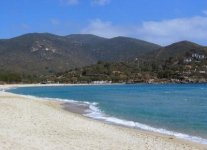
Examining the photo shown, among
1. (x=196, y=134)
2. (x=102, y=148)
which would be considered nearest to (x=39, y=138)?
(x=102, y=148)

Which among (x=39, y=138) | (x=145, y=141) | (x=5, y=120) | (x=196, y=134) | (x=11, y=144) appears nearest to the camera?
(x=11, y=144)

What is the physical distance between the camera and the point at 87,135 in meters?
20.2

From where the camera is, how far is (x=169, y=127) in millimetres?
28906

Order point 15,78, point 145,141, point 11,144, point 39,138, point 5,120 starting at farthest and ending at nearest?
point 15,78
point 5,120
point 145,141
point 39,138
point 11,144

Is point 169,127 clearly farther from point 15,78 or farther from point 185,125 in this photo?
point 15,78

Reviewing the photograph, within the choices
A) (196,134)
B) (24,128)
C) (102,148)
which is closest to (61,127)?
(24,128)

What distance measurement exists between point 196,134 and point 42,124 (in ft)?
30.2

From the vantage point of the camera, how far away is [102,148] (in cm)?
1648

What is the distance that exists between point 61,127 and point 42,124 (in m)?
1.04

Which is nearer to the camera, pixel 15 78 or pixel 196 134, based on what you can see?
pixel 196 134

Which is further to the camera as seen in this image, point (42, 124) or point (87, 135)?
point (42, 124)

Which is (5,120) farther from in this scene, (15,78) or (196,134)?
(15,78)

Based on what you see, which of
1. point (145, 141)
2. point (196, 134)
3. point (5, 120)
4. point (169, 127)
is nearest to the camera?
point (145, 141)

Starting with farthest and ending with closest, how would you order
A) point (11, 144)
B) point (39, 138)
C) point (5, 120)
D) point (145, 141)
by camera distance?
point (5, 120)
point (145, 141)
point (39, 138)
point (11, 144)
